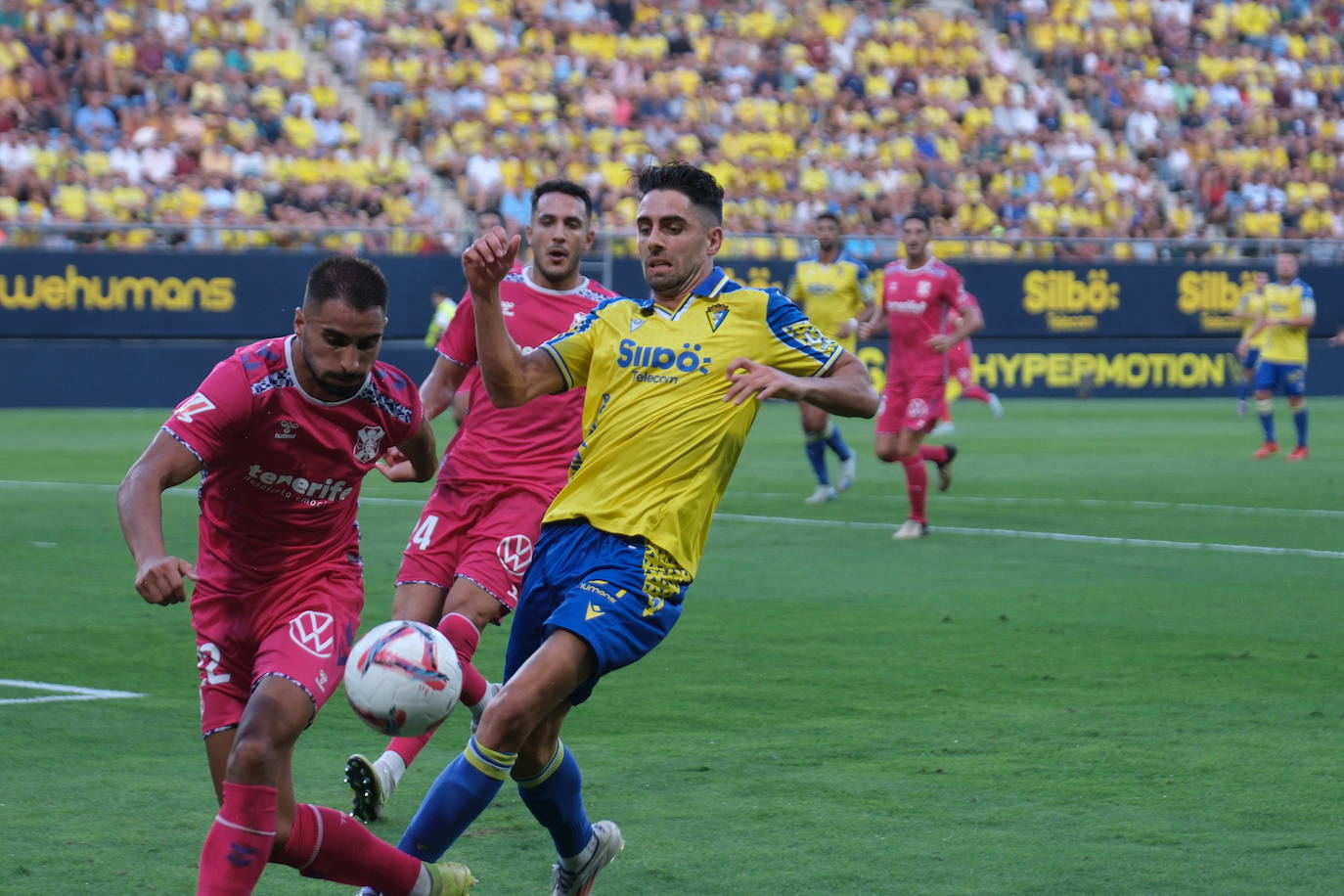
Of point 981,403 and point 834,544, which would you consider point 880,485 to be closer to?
point 834,544

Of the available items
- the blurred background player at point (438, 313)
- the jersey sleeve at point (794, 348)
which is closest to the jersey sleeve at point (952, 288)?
the jersey sleeve at point (794, 348)

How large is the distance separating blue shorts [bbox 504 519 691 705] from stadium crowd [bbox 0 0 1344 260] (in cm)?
2386

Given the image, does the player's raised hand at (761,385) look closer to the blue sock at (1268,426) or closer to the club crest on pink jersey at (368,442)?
the club crest on pink jersey at (368,442)

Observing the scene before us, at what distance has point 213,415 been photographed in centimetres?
520

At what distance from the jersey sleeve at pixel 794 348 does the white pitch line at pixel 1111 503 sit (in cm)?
1149

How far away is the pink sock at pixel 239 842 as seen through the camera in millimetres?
4871

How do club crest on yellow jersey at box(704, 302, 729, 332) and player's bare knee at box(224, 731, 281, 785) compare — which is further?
club crest on yellow jersey at box(704, 302, 729, 332)

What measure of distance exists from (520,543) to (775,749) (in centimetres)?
127

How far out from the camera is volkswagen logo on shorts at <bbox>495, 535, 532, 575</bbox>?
292 inches

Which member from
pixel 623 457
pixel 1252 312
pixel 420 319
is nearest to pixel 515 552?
pixel 623 457

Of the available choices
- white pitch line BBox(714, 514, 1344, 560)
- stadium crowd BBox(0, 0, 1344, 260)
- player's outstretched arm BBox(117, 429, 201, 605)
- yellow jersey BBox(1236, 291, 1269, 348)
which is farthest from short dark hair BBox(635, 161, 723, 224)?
stadium crowd BBox(0, 0, 1344, 260)

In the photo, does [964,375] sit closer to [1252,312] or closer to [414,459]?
[1252,312]

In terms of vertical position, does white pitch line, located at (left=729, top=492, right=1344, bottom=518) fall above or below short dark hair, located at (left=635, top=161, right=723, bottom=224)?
below

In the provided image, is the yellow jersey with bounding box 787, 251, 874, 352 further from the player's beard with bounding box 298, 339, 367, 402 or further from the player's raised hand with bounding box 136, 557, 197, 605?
the player's raised hand with bounding box 136, 557, 197, 605
